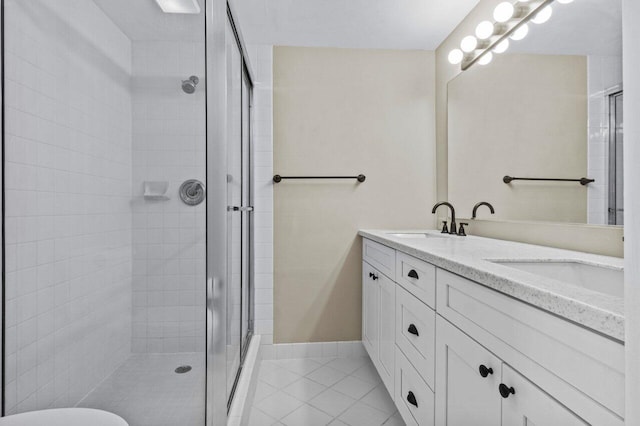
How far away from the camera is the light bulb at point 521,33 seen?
1748mm

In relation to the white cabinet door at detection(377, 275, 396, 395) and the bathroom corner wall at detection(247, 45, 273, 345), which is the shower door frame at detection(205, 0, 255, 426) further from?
the bathroom corner wall at detection(247, 45, 273, 345)

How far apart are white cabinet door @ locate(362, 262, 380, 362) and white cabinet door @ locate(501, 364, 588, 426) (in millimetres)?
1311

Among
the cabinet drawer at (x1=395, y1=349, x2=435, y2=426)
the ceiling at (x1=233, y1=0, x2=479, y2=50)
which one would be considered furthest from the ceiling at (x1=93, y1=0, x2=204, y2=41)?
the cabinet drawer at (x1=395, y1=349, x2=435, y2=426)

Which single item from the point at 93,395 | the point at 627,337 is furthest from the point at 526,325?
the point at 93,395

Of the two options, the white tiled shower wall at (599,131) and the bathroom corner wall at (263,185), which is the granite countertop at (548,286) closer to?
the white tiled shower wall at (599,131)

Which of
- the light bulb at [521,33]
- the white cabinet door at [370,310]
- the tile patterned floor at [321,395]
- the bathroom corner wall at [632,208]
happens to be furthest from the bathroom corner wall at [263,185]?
the bathroom corner wall at [632,208]

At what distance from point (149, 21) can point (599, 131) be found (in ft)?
4.88

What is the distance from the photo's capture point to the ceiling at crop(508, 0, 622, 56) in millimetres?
1285

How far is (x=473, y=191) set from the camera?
2213 mm

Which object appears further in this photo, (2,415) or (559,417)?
(2,415)

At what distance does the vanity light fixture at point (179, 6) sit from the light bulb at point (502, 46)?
1.54 meters

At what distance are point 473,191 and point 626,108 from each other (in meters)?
1.83

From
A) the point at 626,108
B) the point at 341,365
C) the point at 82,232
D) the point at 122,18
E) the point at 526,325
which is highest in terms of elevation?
the point at 122,18

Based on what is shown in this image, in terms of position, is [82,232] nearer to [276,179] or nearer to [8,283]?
[8,283]
